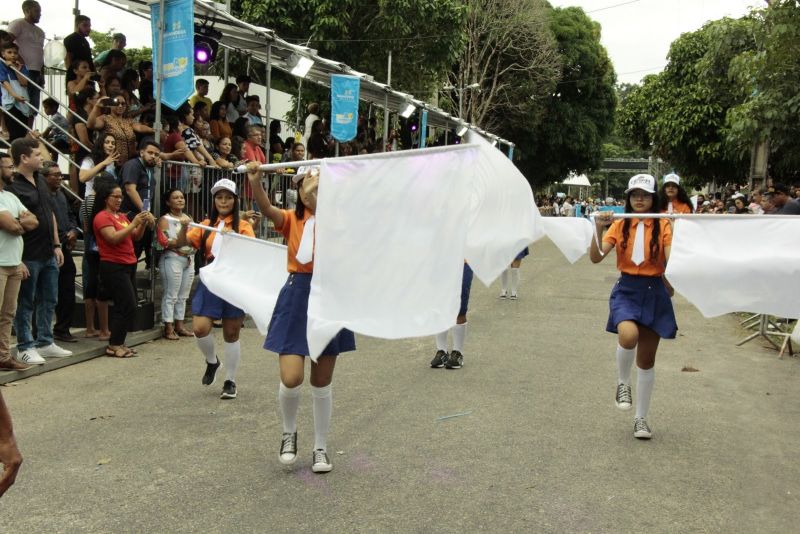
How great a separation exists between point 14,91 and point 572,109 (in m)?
33.6

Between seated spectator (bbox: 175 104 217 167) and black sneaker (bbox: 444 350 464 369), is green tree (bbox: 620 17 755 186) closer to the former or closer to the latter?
seated spectator (bbox: 175 104 217 167)

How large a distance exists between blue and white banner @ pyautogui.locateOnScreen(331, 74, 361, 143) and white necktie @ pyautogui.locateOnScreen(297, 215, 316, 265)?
9.16 m

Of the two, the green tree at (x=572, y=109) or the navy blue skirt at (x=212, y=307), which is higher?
the green tree at (x=572, y=109)

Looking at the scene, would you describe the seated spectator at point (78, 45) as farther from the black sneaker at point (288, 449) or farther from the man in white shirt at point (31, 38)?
the black sneaker at point (288, 449)

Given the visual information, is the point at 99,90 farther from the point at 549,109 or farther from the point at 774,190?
the point at 549,109

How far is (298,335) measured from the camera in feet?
16.1

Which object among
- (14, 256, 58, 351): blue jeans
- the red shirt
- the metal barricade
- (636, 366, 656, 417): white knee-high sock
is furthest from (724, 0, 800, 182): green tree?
(14, 256, 58, 351): blue jeans

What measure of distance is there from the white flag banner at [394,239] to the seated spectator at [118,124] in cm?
604

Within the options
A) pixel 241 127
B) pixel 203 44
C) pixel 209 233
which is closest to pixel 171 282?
pixel 209 233

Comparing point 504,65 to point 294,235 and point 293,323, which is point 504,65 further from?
point 293,323

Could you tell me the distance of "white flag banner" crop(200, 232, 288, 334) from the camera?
5.89 m

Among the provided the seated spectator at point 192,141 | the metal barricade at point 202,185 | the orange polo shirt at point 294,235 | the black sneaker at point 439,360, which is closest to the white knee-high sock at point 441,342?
the black sneaker at point 439,360

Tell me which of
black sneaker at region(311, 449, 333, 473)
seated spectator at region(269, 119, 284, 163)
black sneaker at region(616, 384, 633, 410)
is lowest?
black sneaker at region(311, 449, 333, 473)

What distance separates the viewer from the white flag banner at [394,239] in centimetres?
432
